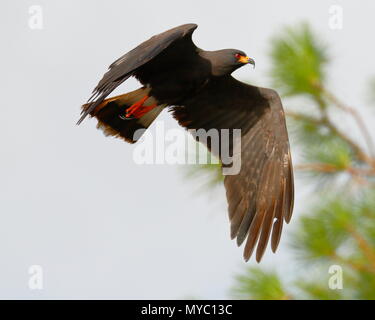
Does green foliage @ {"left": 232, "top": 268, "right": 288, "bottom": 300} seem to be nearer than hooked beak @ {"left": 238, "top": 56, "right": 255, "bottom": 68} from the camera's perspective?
Yes

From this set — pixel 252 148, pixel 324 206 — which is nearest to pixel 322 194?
pixel 324 206

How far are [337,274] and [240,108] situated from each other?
10.4ft

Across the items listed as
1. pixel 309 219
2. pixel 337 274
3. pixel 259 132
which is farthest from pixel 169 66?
pixel 337 274

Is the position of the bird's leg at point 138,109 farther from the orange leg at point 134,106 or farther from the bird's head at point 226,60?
the bird's head at point 226,60

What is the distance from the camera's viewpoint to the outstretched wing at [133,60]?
6.68m

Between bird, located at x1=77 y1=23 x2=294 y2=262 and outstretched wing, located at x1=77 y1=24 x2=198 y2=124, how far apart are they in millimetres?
16

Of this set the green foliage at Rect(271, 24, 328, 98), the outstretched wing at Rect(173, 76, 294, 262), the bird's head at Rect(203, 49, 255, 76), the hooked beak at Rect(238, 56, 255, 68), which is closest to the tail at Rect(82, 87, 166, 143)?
the outstretched wing at Rect(173, 76, 294, 262)

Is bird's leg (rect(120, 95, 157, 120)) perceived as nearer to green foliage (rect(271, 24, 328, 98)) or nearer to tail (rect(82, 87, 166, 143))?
tail (rect(82, 87, 166, 143))

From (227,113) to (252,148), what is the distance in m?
0.43

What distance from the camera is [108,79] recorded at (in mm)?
6801

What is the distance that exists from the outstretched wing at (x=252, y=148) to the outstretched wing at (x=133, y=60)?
1.34m

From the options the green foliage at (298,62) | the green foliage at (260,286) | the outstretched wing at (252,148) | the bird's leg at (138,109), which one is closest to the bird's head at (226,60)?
the green foliage at (298,62)

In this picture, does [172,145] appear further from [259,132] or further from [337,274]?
[337,274]

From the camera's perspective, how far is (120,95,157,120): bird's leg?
812 centimetres
